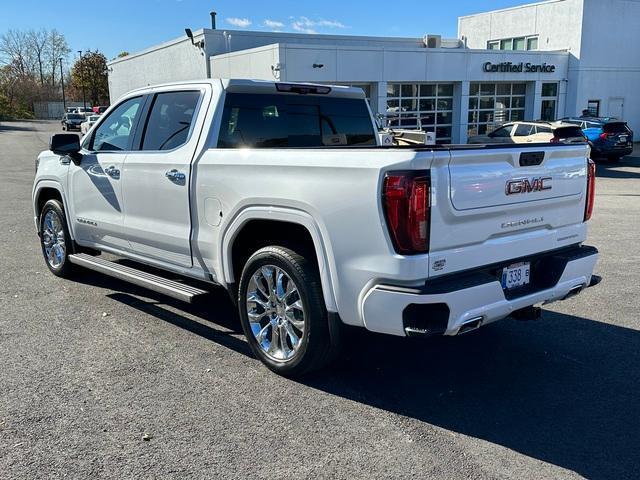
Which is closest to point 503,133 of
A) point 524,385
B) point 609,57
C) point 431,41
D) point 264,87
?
point 431,41

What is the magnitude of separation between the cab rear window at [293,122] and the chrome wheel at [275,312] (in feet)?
3.83

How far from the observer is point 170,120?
5195 millimetres

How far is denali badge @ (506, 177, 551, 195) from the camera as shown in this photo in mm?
3809

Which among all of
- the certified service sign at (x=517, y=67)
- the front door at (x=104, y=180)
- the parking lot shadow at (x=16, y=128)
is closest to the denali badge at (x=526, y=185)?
the front door at (x=104, y=180)

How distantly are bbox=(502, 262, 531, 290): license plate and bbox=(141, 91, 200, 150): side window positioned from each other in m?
2.61

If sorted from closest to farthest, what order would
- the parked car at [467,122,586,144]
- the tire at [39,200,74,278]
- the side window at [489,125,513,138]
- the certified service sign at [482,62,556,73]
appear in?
the tire at [39,200,74,278]
the parked car at [467,122,586,144]
the side window at [489,125,513,138]
the certified service sign at [482,62,556,73]

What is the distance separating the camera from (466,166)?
11.6ft

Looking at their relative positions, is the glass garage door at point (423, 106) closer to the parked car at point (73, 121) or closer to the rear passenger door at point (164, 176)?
the rear passenger door at point (164, 176)

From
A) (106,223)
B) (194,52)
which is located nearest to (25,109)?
(194,52)

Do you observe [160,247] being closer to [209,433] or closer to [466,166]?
[209,433]

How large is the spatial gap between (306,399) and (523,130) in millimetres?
19774

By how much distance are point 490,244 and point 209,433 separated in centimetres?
199

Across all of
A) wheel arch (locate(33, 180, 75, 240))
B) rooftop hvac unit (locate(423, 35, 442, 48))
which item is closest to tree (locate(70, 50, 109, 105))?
rooftop hvac unit (locate(423, 35, 442, 48))

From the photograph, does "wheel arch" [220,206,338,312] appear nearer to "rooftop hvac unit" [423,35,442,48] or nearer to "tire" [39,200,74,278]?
"tire" [39,200,74,278]
